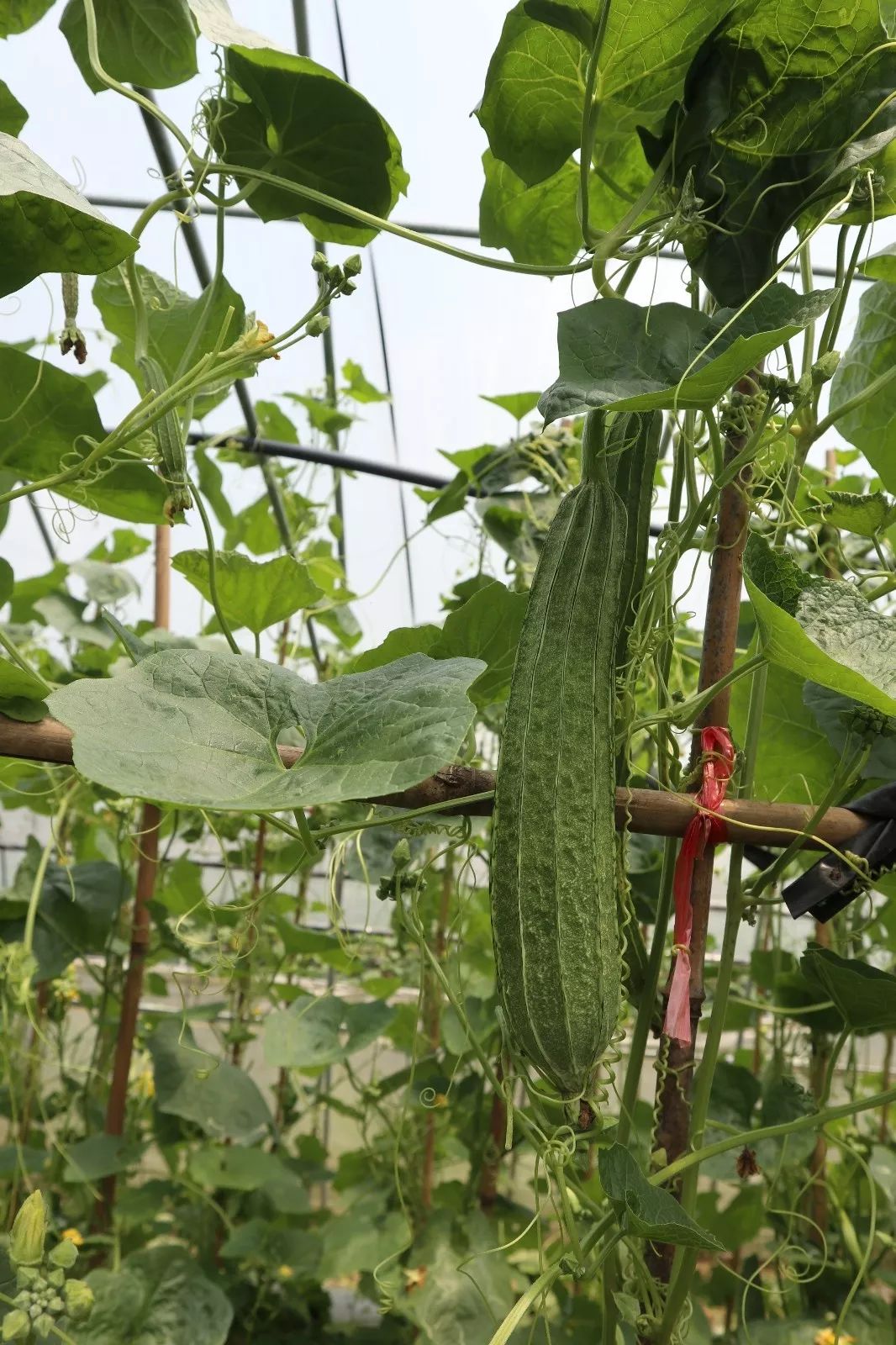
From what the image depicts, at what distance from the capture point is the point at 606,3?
556 millimetres

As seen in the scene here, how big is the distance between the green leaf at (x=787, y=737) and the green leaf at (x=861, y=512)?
0.18 metres

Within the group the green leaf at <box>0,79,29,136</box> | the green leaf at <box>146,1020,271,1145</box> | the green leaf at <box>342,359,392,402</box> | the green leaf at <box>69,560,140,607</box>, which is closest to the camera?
the green leaf at <box>0,79,29,136</box>

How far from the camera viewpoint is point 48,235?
0.57m

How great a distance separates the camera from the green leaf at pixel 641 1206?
0.50 m

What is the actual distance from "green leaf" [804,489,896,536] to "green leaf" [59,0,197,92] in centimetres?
61

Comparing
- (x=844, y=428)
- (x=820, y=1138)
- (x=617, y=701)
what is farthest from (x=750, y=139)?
(x=820, y=1138)

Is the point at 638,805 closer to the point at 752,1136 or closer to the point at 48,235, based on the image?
the point at 752,1136

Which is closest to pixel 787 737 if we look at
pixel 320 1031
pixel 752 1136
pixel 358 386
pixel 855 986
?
pixel 855 986

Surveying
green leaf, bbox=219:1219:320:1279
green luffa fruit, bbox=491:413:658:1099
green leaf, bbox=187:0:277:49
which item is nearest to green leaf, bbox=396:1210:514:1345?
green leaf, bbox=219:1219:320:1279

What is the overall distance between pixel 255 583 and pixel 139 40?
44 centimetres

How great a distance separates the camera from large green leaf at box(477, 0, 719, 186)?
599mm

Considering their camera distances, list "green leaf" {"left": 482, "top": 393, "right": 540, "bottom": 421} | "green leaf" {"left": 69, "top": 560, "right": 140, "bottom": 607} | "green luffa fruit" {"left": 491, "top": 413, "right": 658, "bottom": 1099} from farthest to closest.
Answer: "green leaf" {"left": 69, "top": 560, "right": 140, "bottom": 607}, "green leaf" {"left": 482, "top": 393, "right": 540, "bottom": 421}, "green luffa fruit" {"left": 491, "top": 413, "right": 658, "bottom": 1099}

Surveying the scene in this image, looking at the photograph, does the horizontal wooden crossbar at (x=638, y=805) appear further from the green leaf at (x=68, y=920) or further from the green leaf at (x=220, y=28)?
the green leaf at (x=68, y=920)

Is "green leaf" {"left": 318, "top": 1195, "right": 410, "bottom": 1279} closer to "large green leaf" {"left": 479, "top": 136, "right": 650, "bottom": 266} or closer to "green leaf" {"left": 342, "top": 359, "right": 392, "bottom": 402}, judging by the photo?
"large green leaf" {"left": 479, "top": 136, "right": 650, "bottom": 266}
